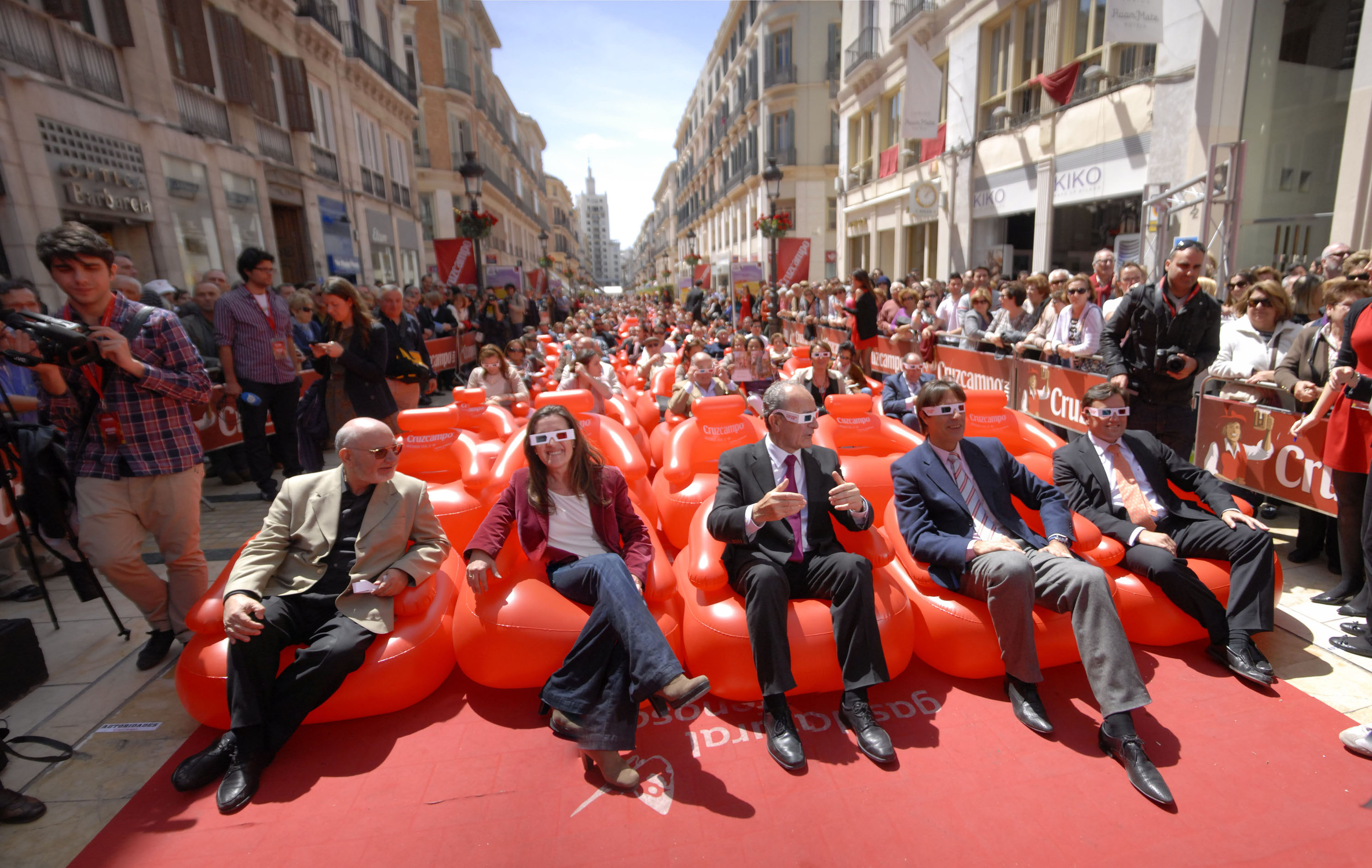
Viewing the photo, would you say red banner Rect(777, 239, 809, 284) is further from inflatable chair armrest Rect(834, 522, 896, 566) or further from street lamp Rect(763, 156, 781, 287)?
inflatable chair armrest Rect(834, 522, 896, 566)

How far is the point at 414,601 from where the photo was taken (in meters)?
3.10

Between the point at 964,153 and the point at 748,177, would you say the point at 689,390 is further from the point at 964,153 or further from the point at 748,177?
the point at 748,177

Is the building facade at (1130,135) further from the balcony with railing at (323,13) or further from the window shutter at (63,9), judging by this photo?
the window shutter at (63,9)

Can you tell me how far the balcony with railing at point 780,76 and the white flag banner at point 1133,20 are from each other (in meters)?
23.1

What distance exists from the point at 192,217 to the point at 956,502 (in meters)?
12.5

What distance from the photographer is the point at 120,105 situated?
30.2ft

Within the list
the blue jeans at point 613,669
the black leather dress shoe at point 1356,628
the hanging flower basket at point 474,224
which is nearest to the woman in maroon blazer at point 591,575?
the blue jeans at point 613,669

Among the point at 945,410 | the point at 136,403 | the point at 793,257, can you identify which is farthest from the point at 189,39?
the point at 945,410

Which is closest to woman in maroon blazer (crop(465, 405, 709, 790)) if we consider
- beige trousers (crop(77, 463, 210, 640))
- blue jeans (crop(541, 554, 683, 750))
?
blue jeans (crop(541, 554, 683, 750))

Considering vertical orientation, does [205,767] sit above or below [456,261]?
below

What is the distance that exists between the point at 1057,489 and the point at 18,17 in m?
11.7

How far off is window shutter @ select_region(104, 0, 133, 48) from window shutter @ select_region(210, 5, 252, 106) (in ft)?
7.26

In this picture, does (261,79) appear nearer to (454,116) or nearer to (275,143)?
(275,143)

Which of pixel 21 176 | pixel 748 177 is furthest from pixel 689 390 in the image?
pixel 748 177
